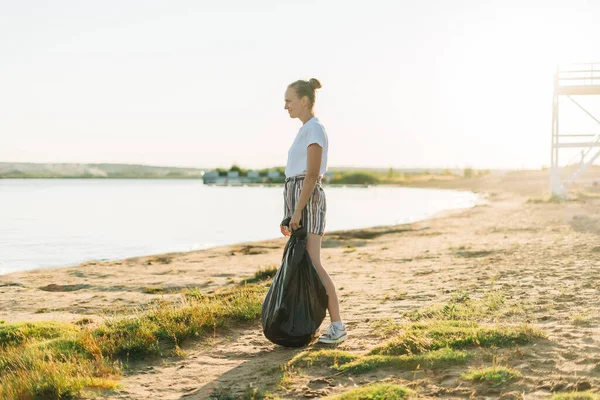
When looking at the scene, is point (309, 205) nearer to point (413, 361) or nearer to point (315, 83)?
point (315, 83)

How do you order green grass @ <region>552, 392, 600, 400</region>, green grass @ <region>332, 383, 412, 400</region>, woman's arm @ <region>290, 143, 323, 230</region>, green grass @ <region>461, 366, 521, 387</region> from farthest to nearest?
woman's arm @ <region>290, 143, 323, 230</region> → green grass @ <region>461, 366, 521, 387</region> → green grass @ <region>332, 383, 412, 400</region> → green grass @ <region>552, 392, 600, 400</region>

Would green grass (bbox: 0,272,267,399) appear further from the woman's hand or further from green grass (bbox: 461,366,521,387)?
green grass (bbox: 461,366,521,387)

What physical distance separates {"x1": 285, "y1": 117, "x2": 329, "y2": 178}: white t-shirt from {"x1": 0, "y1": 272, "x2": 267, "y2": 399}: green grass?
2161mm

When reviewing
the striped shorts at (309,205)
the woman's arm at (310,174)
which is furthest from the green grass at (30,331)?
the woman's arm at (310,174)

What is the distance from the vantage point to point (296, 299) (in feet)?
18.4

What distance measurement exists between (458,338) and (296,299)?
1495 millimetres

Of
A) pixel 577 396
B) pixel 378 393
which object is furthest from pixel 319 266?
pixel 577 396

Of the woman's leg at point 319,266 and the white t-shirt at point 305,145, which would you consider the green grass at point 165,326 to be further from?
the white t-shirt at point 305,145

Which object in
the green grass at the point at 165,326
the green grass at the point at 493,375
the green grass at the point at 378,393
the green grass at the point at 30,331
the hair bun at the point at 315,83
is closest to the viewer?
the green grass at the point at 378,393

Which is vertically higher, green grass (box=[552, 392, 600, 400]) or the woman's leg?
the woman's leg

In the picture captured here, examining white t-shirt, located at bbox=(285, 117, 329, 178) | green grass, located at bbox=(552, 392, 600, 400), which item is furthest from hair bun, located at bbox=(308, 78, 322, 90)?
green grass, located at bbox=(552, 392, 600, 400)

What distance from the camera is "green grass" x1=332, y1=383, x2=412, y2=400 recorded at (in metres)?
4.06

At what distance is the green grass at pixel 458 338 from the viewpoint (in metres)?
5.18

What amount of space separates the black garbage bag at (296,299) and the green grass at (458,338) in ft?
2.26
